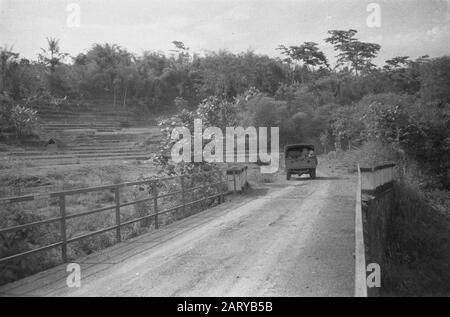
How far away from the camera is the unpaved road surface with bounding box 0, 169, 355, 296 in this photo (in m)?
7.10

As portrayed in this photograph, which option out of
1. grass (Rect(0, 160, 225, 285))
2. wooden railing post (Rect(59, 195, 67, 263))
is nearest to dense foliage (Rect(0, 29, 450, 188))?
grass (Rect(0, 160, 225, 285))

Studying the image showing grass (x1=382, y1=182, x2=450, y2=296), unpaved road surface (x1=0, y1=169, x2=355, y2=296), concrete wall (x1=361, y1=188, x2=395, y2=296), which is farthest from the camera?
concrete wall (x1=361, y1=188, x2=395, y2=296)

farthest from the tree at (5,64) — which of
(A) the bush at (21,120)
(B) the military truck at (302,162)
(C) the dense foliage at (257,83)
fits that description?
(B) the military truck at (302,162)

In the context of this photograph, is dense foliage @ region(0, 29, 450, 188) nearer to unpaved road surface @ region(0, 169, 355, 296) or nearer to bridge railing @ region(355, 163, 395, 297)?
bridge railing @ region(355, 163, 395, 297)

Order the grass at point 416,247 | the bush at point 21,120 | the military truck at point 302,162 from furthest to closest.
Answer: the bush at point 21,120
the military truck at point 302,162
the grass at point 416,247

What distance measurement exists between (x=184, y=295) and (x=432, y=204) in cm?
2416

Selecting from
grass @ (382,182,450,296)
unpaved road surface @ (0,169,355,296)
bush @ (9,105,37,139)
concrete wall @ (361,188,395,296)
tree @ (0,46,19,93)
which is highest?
tree @ (0,46,19,93)

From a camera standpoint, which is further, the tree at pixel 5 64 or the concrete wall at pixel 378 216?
the tree at pixel 5 64

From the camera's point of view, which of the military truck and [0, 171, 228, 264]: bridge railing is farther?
the military truck

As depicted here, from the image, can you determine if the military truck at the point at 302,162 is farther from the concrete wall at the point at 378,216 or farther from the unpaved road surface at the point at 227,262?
the unpaved road surface at the point at 227,262

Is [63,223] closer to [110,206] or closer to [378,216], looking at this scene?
[110,206]

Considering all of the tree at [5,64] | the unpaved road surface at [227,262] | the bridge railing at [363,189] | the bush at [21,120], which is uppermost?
the tree at [5,64]

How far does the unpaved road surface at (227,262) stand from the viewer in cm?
710
